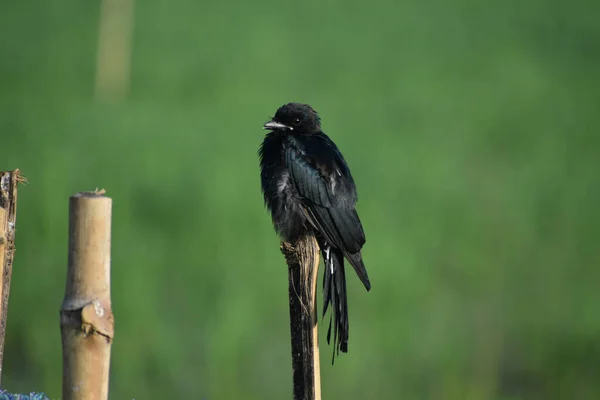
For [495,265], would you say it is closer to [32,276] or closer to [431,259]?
[431,259]

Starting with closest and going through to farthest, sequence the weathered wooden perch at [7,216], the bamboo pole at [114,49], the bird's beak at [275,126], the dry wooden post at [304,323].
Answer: the dry wooden post at [304,323] < the weathered wooden perch at [7,216] < the bird's beak at [275,126] < the bamboo pole at [114,49]

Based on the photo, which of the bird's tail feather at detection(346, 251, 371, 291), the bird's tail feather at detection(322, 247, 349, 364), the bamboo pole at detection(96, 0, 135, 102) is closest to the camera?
the bird's tail feather at detection(322, 247, 349, 364)

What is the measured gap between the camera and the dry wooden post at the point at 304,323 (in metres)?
3.13

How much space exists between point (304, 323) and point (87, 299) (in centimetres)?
77

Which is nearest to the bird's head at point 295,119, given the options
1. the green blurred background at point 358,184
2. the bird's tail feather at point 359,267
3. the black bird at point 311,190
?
the black bird at point 311,190

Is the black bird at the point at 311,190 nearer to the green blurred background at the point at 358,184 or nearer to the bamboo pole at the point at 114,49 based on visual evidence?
the green blurred background at the point at 358,184

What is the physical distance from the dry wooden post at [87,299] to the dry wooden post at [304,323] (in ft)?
2.25

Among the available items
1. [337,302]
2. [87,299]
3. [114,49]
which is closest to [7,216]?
[87,299]

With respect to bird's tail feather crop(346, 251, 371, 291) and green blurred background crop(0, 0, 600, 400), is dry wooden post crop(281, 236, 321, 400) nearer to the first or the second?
bird's tail feather crop(346, 251, 371, 291)

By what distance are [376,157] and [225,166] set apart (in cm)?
124

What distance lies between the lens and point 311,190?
4113 mm

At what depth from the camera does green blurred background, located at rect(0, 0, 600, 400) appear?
5672mm

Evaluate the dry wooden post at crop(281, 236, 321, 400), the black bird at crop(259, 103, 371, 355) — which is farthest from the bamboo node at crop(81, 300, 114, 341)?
the black bird at crop(259, 103, 371, 355)

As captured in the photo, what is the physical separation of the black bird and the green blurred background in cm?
158
